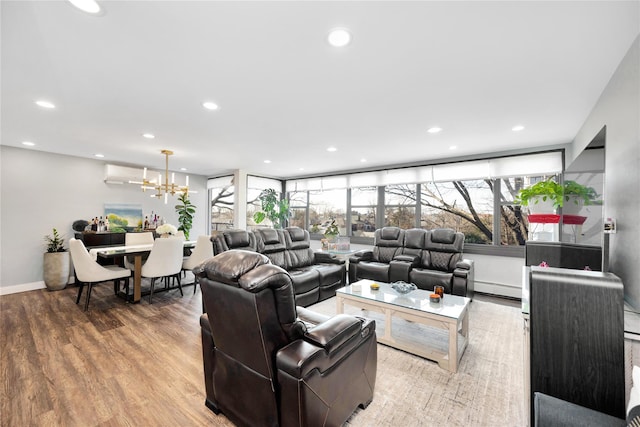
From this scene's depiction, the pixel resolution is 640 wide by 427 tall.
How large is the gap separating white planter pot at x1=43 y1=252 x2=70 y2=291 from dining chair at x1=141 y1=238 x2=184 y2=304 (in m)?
1.94

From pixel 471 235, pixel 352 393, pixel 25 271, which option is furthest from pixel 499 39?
pixel 25 271

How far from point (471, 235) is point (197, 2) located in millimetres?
5258

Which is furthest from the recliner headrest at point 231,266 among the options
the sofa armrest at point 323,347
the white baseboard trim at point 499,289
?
the white baseboard trim at point 499,289

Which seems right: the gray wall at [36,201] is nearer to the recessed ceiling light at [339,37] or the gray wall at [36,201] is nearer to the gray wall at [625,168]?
the recessed ceiling light at [339,37]

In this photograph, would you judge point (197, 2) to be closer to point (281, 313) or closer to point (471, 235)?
point (281, 313)

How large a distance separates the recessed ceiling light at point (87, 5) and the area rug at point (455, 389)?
2838 mm

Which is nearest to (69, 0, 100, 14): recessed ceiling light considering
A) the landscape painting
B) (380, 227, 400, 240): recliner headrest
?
(380, 227, 400, 240): recliner headrest

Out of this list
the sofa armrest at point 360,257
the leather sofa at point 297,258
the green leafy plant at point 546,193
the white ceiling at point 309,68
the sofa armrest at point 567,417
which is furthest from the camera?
the sofa armrest at point 360,257

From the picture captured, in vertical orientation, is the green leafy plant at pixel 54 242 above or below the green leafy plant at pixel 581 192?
below

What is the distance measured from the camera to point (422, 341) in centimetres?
278

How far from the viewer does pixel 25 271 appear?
4.52m

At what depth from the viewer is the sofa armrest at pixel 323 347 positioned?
49.7 inches

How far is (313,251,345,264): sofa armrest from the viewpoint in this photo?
4.64 m

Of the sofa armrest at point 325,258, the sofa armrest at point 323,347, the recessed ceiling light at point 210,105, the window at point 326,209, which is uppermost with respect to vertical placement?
the recessed ceiling light at point 210,105
